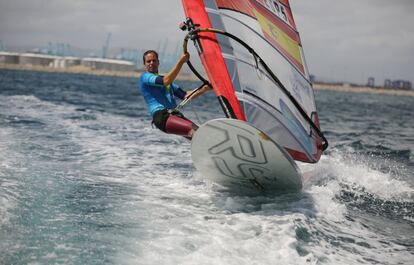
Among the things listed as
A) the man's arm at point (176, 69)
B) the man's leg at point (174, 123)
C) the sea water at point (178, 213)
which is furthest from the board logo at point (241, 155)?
the man's arm at point (176, 69)

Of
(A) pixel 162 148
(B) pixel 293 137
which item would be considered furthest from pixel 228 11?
(A) pixel 162 148

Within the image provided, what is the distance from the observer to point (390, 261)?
3.98 m

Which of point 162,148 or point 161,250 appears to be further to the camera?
point 162,148

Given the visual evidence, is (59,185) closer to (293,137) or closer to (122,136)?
(293,137)

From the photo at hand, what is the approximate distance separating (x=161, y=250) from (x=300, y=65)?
16.3 feet

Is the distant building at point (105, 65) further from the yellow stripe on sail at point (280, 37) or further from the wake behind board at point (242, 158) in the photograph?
the wake behind board at point (242, 158)

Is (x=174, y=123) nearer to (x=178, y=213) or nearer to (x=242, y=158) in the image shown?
(x=242, y=158)

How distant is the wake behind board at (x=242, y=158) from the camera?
490cm

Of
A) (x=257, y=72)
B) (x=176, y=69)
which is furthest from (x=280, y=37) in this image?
(x=176, y=69)

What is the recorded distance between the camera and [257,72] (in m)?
6.01

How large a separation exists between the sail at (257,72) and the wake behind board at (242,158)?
1.36 feet

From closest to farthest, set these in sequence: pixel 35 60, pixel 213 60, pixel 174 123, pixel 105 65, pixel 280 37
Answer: pixel 213 60, pixel 174 123, pixel 280 37, pixel 35 60, pixel 105 65

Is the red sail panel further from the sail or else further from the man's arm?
the man's arm

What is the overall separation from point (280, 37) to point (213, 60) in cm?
203
